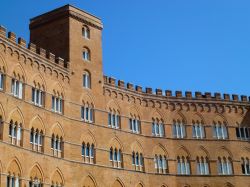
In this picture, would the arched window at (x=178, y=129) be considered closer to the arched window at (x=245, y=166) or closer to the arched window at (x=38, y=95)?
the arched window at (x=245, y=166)

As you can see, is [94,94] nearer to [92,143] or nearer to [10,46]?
[92,143]

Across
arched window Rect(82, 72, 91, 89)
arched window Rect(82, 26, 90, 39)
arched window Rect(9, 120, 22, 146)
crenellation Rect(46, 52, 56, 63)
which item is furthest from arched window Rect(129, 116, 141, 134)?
arched window Rect(9, 120, 22, 146)

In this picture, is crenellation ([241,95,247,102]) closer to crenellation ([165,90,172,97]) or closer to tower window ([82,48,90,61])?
crenellation ([165,90,172,97])

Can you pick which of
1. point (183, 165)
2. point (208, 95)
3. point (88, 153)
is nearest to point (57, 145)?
point (88, 153)

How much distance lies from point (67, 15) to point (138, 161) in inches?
644

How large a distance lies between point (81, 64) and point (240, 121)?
Result: 64.7 feet

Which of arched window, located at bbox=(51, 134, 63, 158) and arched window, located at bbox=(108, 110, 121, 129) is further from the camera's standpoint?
arched window, located at bbox=(108, 110, 121, 129)

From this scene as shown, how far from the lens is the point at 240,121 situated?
174 ft

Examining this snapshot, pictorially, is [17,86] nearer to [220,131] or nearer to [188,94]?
[188,94]

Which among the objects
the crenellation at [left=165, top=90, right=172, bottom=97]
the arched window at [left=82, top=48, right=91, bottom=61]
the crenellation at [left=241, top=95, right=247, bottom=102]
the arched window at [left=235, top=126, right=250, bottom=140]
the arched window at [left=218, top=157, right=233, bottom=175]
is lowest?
the arched window at [left=218, top=157, right=233, bottom=175]

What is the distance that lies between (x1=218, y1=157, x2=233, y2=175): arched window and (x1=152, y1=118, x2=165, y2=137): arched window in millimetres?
Result: 6901

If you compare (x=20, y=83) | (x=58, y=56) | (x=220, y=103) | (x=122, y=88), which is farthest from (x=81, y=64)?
(x=220, y=103)

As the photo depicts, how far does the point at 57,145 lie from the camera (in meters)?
41.0

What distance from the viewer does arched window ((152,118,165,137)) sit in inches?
1966
